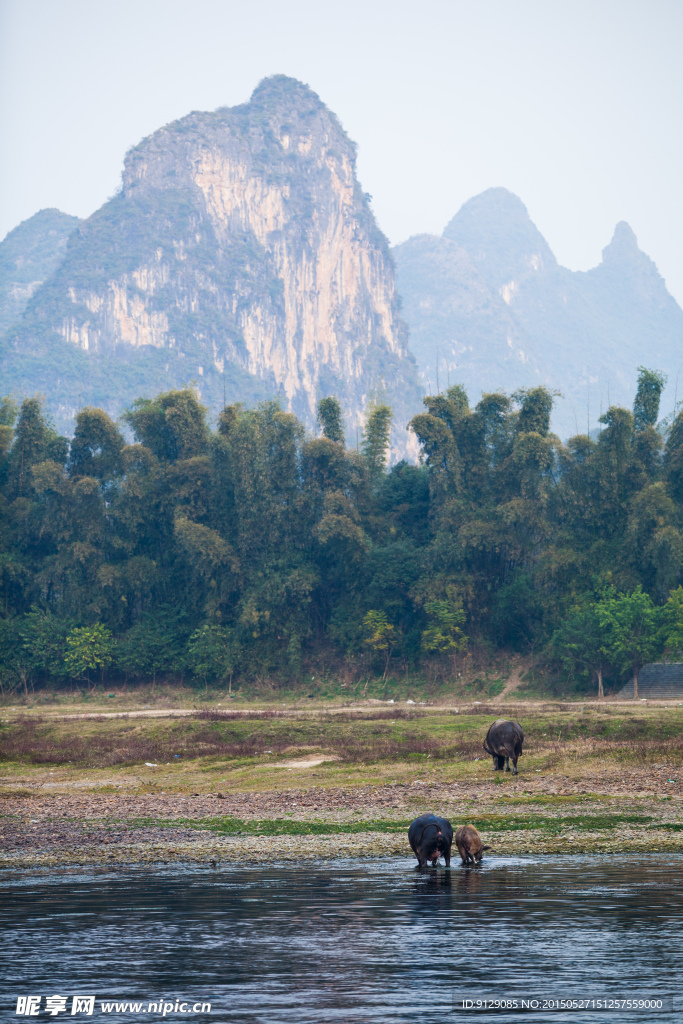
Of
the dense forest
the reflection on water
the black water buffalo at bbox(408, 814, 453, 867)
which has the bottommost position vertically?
the reflection on water

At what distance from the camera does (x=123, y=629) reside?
79812mm

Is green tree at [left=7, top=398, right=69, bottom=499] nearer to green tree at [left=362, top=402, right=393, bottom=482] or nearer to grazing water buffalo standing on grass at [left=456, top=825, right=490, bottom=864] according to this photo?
green tree at [left=362, top=402, right=393, bottom=482]

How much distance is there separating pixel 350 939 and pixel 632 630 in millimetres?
50729

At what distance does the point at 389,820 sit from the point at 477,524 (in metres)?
49.0

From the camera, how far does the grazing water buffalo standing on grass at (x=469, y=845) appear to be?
1878 centimetres

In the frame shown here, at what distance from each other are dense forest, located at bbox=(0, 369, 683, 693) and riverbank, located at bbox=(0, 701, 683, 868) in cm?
1971

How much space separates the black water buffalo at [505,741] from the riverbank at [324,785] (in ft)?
2.43

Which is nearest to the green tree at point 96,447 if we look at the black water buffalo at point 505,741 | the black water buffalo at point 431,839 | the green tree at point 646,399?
the green tree at point 646,399

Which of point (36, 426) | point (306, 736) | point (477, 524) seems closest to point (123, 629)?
point (36, 426)

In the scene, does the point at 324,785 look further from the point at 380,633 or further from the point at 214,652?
the point at 214,652

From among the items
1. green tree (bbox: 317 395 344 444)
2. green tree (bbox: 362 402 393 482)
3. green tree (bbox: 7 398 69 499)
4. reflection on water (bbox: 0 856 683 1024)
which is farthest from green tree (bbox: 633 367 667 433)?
reflection on water (bbox: 0 856 683 1024)

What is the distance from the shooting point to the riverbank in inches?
866

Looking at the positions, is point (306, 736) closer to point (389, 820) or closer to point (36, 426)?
point (389, 820)

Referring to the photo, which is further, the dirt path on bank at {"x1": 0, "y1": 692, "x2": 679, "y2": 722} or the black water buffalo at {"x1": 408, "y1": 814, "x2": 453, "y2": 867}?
the dirt path on bank at {"x1": 0, "y1": 692, "x2": 679, "y2": 722}
